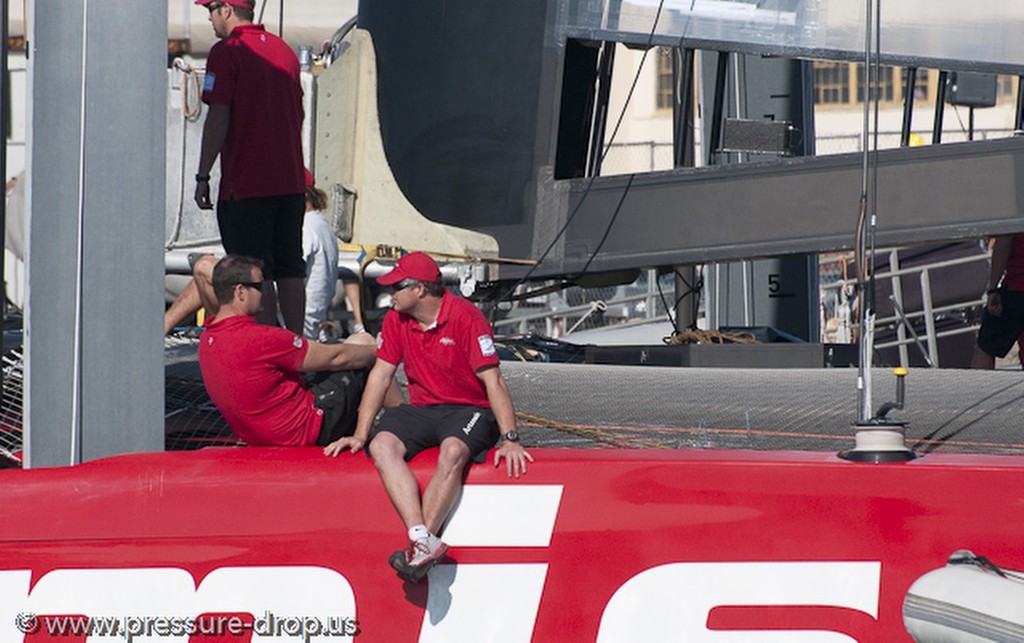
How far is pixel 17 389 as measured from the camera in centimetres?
574

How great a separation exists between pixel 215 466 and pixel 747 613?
1.64 metres

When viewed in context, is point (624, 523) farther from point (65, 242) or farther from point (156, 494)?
point (65, 242)

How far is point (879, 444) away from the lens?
445 centimetres

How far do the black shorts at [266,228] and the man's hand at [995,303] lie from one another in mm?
3437

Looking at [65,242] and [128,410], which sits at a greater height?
[65,242]

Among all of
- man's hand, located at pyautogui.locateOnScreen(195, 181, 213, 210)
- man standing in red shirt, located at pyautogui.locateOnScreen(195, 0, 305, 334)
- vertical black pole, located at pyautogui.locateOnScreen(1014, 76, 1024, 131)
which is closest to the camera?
man's hand, located at pyautogui.locateOnScreen(195, 181, 213, 210)

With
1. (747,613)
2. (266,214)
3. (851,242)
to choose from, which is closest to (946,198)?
(851,242)

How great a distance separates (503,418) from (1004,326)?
365cm

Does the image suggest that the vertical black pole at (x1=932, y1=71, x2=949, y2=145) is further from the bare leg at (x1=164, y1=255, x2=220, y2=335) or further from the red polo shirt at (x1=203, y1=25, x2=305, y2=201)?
the bare leg at (x1=164, y1=255, x2=220, y2=335)

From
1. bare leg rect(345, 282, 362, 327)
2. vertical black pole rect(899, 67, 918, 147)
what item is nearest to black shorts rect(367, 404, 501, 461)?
vertical black pole rect(899, 67, 918, 147)

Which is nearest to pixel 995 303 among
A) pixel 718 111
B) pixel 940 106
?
pixel 940 106

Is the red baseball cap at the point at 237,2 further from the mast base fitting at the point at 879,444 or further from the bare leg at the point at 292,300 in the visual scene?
the mast base fitting at the point at 879,444

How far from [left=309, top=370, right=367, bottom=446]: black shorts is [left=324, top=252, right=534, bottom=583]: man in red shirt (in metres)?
0.16

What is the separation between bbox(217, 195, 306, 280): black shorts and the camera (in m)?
5.70
